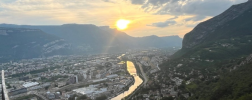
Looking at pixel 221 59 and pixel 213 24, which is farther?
pixel 213 24

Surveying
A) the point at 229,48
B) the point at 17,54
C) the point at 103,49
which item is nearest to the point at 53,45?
the point at 17,54

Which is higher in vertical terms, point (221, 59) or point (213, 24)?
point (213, 24)

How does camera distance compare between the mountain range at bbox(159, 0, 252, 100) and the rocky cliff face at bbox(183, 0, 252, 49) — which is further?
the rocky cliff face at bbox(183, 0, 252, 49)

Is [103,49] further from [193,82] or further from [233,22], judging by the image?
[193,82]

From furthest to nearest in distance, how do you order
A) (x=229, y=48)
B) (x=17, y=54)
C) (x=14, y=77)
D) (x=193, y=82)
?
(x=17, y=54), (x=14, y=77), (x=229, y=48), (x=193, y=82)

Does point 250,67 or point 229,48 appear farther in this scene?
point 229,48

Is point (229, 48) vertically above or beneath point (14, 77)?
above

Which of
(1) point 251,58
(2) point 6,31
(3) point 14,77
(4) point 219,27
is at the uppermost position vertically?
(2) point 6,31

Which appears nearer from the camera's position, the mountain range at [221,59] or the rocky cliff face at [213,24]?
the mountain range at [221,59]
